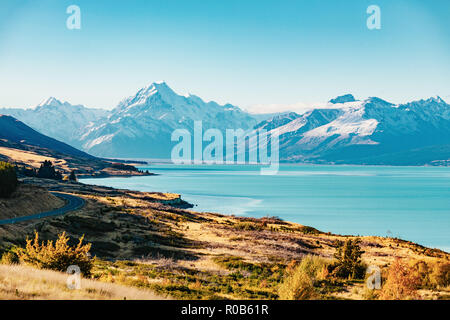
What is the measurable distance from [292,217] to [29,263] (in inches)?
3334

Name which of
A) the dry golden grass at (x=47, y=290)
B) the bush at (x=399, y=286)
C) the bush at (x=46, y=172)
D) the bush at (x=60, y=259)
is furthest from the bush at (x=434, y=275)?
the bush at (x=46, y=172)

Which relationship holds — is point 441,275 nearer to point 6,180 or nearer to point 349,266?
point 349,266

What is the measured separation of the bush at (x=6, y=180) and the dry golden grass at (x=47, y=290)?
4503cm

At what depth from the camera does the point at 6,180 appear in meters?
57.9

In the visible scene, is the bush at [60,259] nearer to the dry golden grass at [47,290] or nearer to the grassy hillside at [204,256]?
the grassy hillside at [204,256]

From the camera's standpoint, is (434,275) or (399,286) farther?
(434,275)

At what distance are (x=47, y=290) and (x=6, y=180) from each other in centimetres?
4989

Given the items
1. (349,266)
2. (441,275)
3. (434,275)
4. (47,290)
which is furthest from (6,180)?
(441,275)

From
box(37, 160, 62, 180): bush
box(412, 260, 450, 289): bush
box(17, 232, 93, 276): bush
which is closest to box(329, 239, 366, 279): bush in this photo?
box(412, 260, 450, 289): bush

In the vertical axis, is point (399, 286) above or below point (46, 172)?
above

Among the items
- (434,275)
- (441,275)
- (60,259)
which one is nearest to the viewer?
(60,259)

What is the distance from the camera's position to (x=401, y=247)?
51.8 m

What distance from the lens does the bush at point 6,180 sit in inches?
2248
